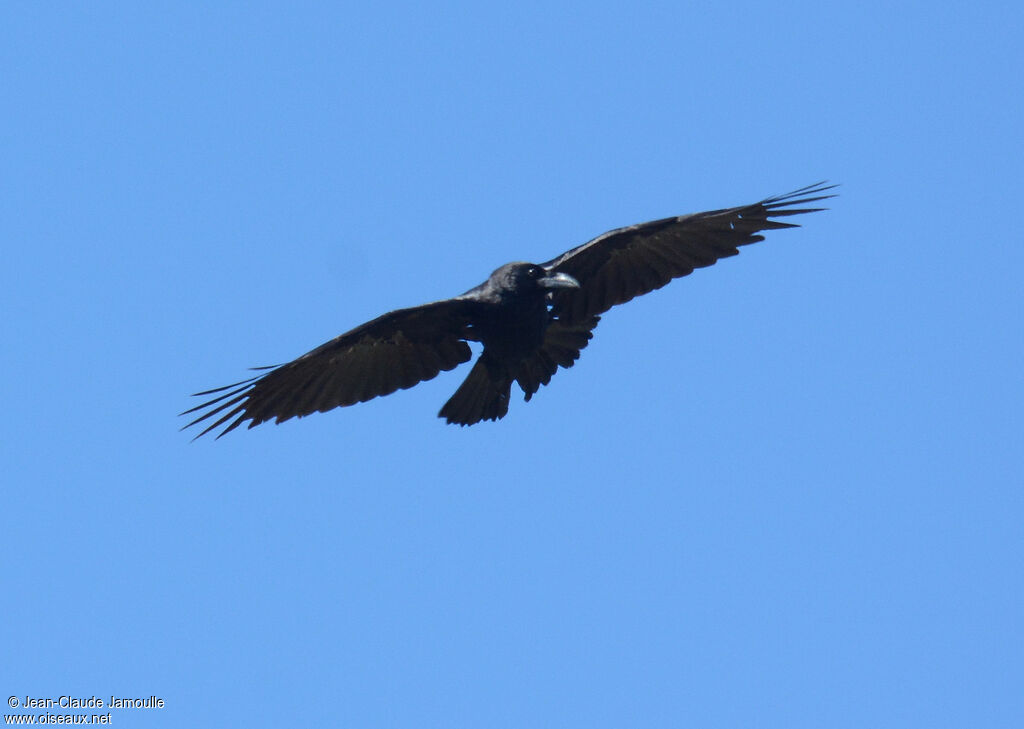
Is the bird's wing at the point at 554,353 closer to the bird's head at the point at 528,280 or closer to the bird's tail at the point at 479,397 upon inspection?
the bird's tail at the point at 479,397

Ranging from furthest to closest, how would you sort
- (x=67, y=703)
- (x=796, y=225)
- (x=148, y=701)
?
(x=796, y=225) → (x=148, y=701) → (x=67, y=703)

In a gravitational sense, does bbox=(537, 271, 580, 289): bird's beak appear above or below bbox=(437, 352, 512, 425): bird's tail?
above

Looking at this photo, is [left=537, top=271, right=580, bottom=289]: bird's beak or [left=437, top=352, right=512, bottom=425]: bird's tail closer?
[left=537, top=271, right=580, bottom=289]: bird's beak

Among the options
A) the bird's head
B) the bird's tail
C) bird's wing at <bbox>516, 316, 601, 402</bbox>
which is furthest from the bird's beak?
the bird's tail

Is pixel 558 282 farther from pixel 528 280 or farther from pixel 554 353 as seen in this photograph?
pixel 554 353

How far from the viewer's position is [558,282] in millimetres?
11008

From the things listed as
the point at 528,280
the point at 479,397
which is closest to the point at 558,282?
the point at 528,280

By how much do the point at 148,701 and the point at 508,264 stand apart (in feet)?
16.3

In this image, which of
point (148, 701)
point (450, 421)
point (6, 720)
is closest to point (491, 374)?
point (450, 421)

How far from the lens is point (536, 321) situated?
1118cm

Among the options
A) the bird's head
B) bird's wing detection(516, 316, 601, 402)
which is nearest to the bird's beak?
the bird's head

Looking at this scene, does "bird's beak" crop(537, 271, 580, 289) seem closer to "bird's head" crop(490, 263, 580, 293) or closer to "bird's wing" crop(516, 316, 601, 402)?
"bird's head" crop(490, 263, 580, 293)

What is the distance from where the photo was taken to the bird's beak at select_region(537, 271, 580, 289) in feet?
36.0

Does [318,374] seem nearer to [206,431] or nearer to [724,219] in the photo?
[206,431]
